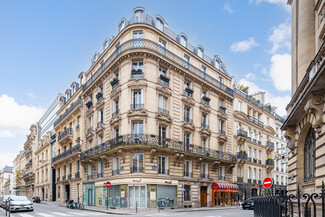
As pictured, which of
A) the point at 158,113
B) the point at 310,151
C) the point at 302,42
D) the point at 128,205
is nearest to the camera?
the point at 310,151

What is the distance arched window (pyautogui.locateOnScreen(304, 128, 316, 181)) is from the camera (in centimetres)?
1165

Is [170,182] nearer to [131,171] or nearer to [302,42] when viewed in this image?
[131,171]

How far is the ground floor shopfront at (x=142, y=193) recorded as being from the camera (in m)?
24.7

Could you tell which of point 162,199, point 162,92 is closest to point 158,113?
point 162,92

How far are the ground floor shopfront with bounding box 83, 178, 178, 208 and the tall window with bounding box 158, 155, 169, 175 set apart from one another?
0.89 m

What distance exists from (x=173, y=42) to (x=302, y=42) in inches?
695

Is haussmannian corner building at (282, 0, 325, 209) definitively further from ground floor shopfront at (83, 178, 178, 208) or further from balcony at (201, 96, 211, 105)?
balcony at (201, 96, 211, 105)

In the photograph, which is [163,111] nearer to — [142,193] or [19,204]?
[142,193]

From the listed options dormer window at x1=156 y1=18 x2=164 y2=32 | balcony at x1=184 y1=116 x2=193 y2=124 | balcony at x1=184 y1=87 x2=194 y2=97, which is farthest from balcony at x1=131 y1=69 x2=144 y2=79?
balcony at x1=184 y1=116 x2=193 y2=124

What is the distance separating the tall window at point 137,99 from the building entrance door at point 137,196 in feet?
22.3

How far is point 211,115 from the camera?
110ft

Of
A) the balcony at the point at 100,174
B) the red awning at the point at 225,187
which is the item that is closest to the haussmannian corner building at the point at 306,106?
the red awning at the point at 225,187

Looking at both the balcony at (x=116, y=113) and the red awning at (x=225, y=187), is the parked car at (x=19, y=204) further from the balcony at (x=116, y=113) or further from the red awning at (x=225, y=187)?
the red awning at (x=225, y=187)

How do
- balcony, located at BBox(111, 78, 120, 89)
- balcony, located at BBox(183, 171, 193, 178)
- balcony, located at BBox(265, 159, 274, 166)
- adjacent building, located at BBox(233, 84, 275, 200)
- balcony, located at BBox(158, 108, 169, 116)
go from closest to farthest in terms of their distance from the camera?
balcony, located at BBox(158, 108, 169, 116), balcony, located at BBox(111, 78, 120, 89), balcony, located at BBox(183, 171, 193, 178), adjacent building, located at BBox(233, 84, 275, 200), balcony, located at BBox(265, 159, 274, 166)
